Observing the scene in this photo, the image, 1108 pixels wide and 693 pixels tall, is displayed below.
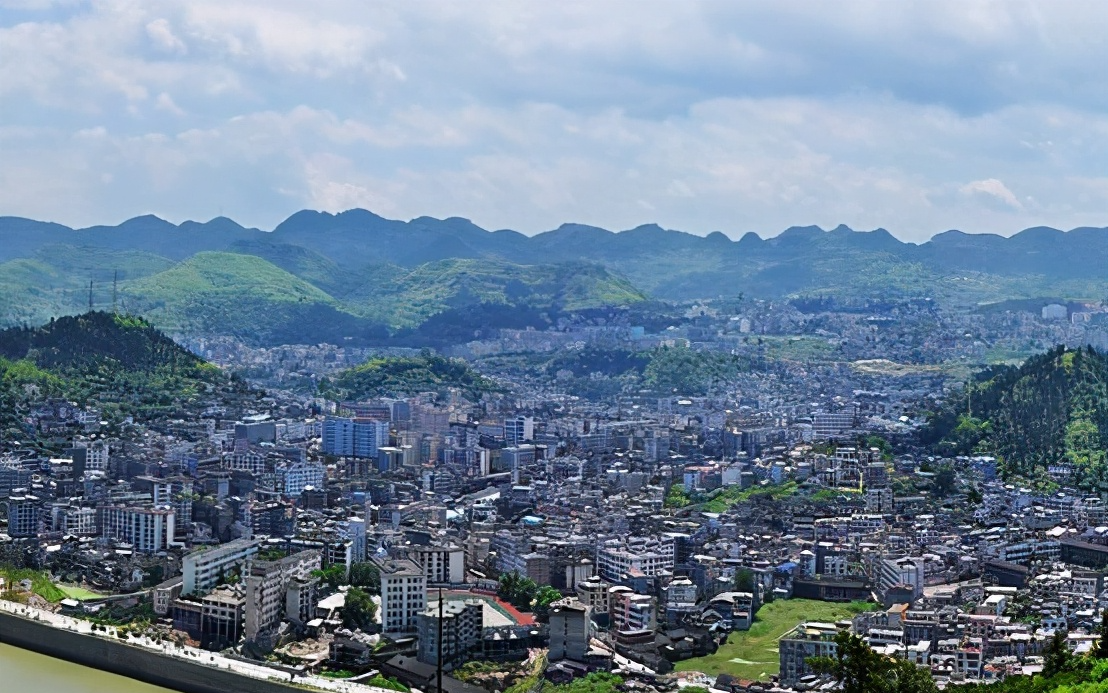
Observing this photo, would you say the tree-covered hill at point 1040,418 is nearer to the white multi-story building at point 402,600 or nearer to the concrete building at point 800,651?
the concrete building at point 800,651

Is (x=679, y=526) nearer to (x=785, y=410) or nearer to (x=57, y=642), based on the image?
(x=57, y=642)

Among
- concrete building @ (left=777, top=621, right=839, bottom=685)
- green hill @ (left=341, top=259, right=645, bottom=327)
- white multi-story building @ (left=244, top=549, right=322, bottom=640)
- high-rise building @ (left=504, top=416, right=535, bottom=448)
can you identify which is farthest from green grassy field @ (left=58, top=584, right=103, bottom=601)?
green hill @ (left=341, top=259, right=645, bottom=327)

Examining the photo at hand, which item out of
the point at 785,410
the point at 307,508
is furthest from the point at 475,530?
the point at 785,410

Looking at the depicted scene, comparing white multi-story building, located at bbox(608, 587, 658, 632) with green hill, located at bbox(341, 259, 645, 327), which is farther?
green hill, located at bbox(341, 259, 645, 327)

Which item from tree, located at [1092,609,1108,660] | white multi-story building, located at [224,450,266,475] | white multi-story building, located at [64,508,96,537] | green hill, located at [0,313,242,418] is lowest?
white multi-story building, located at [64,508,96,537]

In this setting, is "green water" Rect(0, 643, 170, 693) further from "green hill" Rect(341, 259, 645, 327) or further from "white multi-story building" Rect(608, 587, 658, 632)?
"green hill" Rect(341, 259, 645, 327)

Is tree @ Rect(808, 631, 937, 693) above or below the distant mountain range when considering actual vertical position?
below

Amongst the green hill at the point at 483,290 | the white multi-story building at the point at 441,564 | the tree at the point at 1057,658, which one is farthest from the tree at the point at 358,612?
the green hill at the point at 483,290

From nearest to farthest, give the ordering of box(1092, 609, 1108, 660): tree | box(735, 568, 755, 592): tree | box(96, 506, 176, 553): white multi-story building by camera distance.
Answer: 1. box(1092, 609, 1108, 660): tree
2. box(735, 568, 755, 592): tree
3. box(96, 506, 176, 553): white multi-story building
